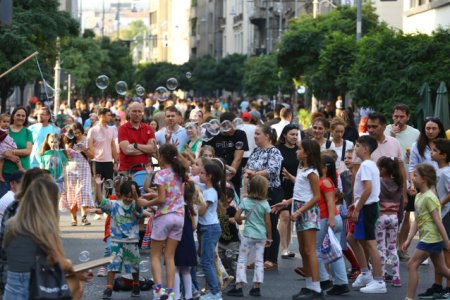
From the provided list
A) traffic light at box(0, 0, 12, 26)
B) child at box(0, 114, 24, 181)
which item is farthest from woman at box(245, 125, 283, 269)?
traffic light at box(0, 0, 12, 26)

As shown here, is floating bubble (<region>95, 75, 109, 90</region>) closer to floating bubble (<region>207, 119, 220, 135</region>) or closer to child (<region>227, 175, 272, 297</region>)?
floating bubble (<region>207, 119, 220, 135</region>)

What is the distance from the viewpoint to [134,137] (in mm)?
14508

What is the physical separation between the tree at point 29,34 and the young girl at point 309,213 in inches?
992

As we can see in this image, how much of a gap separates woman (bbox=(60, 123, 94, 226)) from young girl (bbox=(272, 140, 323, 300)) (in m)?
7.31

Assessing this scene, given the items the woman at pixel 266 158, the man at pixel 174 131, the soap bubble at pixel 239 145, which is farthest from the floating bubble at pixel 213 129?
the woman at pixel 266 158

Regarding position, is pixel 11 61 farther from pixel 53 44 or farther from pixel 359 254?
pixel 359 254

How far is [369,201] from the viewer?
12.7 meters

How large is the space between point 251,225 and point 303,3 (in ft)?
205

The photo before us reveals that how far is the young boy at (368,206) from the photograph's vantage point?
12.5 meters

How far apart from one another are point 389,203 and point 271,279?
59.8 inches

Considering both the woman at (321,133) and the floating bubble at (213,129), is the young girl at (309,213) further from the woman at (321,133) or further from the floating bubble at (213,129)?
the floating bubble at (213,129)

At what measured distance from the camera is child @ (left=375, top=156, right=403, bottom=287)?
1315 cm

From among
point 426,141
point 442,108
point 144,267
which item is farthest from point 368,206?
point 442,108

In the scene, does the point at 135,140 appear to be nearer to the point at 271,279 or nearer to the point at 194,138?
the point at 194,138
